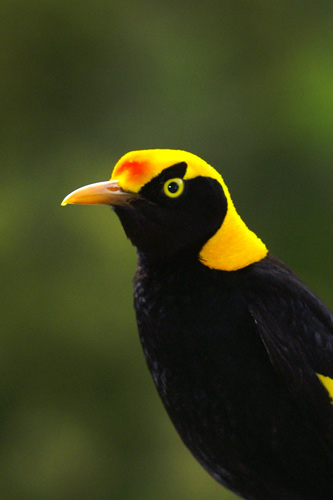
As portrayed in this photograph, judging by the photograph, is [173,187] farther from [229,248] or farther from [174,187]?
[229,248]

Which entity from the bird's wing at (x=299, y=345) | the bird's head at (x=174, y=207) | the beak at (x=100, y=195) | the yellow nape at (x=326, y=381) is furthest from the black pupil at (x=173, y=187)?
the yellow nape at (x=326, y=381)

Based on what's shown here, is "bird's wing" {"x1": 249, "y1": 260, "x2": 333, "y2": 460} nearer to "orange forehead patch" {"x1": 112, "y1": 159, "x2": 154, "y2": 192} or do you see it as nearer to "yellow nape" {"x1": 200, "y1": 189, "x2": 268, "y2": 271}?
"yellow nape" {"x1": 200, "y1": 189, "x2": 268, "y2": 271}

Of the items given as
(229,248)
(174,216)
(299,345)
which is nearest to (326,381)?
(299,345)

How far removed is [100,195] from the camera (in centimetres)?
198

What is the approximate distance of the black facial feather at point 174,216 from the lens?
2.03m

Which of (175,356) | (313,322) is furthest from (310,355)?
(175,356)

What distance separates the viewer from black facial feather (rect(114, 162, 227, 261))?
2033 mm

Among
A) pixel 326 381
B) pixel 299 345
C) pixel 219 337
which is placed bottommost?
pixel 326 381

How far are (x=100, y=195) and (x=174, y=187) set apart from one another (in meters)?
0.21

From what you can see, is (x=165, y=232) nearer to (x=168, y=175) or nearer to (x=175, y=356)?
(x=168, y=175)

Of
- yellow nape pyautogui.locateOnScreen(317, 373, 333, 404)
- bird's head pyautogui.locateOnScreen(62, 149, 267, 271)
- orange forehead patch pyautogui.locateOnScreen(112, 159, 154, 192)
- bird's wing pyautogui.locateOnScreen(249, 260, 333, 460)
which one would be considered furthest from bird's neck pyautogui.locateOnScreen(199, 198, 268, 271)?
yellow nape pyautogui.locateOnScreen(317, 373, 333, 404)

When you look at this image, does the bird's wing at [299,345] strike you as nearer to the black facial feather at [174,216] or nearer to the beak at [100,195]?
the black facial feather at [174,216]

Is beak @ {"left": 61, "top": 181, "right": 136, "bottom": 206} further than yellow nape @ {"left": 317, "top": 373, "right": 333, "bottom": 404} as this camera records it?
No

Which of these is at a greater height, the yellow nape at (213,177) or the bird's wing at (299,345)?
the yellow nape at (213,177)
